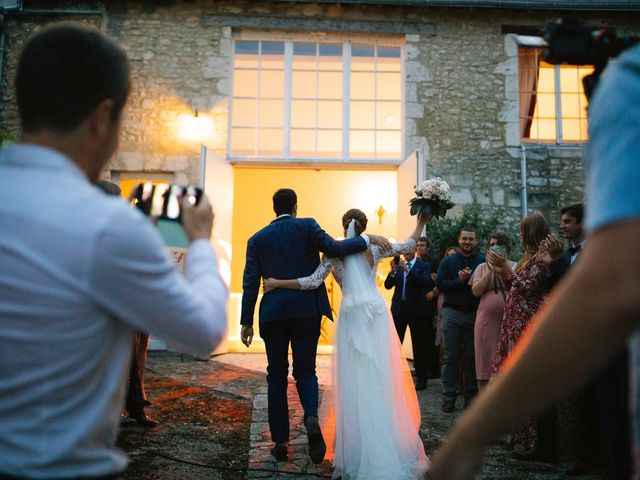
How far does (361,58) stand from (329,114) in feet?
3.56

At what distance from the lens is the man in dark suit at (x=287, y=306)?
3885 mm

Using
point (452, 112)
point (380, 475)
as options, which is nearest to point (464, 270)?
point (380, 475)

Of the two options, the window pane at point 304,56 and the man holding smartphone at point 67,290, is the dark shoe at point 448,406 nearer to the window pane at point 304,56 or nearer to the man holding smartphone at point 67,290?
the man holding smartphone at point 67,290

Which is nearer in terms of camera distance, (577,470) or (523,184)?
(577,470)

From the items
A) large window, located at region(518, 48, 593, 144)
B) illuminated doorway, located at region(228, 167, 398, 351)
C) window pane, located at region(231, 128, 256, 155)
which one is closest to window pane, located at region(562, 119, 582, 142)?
large window, located at region(518, 48, 593, 144)

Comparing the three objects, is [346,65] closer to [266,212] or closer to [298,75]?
[298,75]

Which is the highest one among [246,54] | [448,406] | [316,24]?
[316,24]

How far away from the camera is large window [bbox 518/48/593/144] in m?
9.19

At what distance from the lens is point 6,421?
0.91m

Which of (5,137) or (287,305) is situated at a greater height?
(5,137)

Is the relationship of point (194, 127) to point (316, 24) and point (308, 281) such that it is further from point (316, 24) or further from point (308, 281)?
point (308, 281)

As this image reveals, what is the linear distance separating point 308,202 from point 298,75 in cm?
442

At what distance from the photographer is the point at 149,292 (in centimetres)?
91

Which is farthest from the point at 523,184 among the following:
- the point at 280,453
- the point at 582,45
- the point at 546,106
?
the point at 582,45
